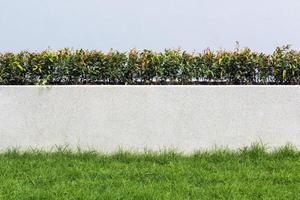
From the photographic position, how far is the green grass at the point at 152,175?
547 centimetres

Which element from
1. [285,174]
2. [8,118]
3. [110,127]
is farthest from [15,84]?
[285,174]

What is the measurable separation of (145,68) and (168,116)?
75 cm

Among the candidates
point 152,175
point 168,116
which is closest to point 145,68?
point 168,116

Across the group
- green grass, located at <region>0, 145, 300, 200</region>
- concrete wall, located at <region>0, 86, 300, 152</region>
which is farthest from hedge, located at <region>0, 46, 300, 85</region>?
green grass, located at <region>0, 145, 300, 200</region>

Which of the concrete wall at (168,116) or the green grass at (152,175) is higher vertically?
the concrete wall at (168,116)

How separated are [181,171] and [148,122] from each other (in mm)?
1310

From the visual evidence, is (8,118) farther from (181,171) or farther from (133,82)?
(181,171)

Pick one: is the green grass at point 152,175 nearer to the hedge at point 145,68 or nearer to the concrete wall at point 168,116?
the concrete wall at point 168,116

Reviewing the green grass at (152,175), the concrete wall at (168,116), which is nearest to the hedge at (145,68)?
the concrete wall at (168,116)

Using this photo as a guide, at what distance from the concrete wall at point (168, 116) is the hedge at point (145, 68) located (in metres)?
0.41

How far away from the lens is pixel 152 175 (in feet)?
20.3

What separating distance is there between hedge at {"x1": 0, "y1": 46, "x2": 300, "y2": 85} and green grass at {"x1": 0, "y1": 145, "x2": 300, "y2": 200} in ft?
3.28

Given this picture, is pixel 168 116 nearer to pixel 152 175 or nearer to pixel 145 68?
pixel 145 68

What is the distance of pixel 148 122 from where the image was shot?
294 inches
